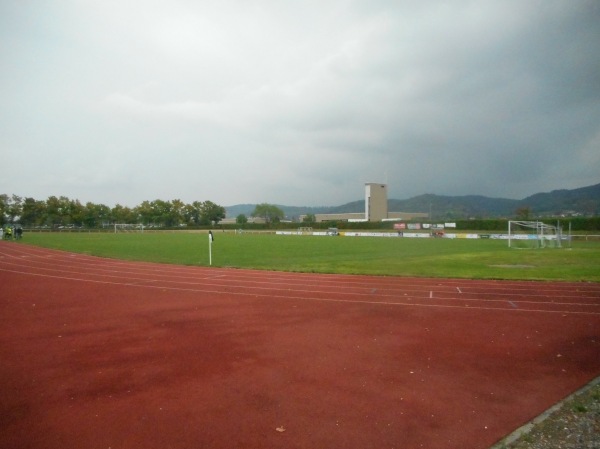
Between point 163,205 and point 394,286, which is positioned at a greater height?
point 163,205

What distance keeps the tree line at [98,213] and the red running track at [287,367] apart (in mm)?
99391

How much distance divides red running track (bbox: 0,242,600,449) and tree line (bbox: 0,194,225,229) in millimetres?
99391

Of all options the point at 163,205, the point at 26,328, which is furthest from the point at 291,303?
the point at 163,205

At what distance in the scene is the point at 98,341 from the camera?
25.1ft

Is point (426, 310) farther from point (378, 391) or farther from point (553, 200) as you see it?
point (553, 200)

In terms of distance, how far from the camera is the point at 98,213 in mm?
107625

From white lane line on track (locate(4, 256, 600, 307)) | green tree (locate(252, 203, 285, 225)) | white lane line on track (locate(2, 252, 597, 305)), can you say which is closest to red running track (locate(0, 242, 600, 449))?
white lane line on track (locate(4, 256, 600, 307))

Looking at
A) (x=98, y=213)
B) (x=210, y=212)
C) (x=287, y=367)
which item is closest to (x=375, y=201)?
(x=210, y=212)

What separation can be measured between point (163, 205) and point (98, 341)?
115 meters

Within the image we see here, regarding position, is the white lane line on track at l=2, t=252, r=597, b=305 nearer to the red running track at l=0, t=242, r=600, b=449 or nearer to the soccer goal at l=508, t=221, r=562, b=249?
the red running track at l=0, t=242, r=600, b=449

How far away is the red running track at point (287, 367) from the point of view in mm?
4418

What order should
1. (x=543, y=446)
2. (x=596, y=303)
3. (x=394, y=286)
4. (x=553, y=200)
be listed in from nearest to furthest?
1. (x=543, y=446)
2. (x=596, y=303)
3. (x=394, y=286)
4. (x=553, y=200)

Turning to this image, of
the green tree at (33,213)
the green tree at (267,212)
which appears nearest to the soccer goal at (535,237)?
the green tree at (267,212)

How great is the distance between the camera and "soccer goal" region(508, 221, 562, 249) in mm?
34656
